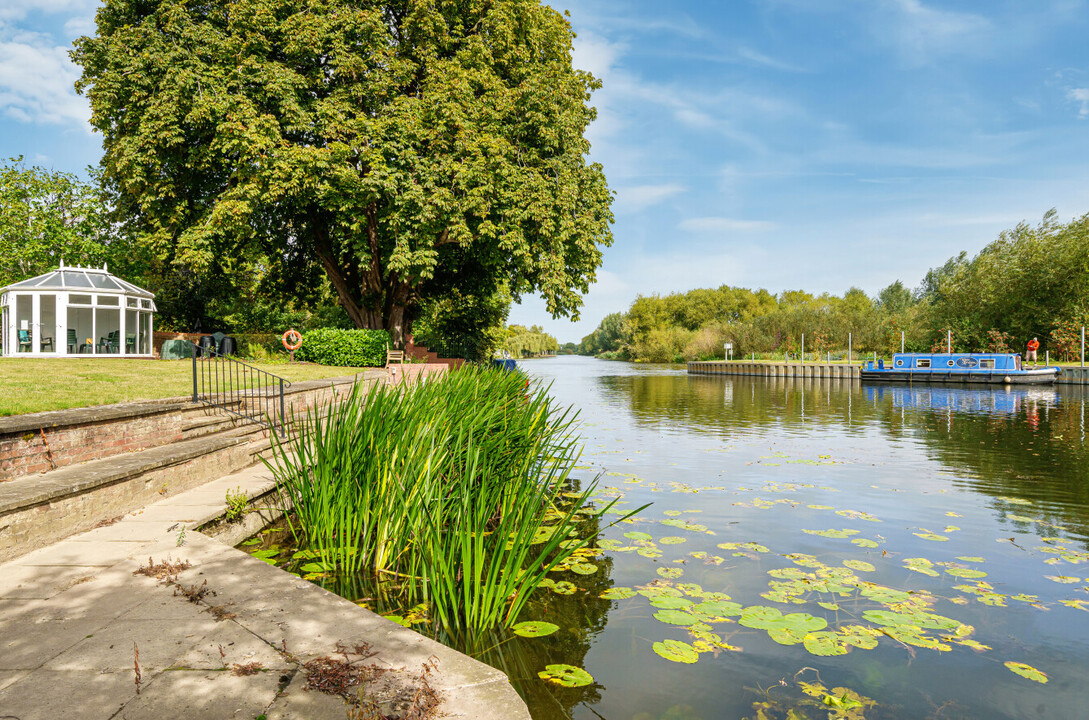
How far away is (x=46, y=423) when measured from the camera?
5.09 metres

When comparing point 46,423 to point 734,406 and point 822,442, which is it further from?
point 734,406

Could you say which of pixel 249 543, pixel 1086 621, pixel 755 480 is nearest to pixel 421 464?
pixel 249 543

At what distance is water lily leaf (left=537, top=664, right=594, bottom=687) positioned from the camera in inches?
130

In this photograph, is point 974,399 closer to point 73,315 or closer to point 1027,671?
point 1027,671

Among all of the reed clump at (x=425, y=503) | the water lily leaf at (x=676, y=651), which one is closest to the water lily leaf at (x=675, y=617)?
the water lily leaf at (x=676, y=651)

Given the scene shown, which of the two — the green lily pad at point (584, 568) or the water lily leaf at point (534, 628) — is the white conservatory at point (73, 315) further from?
the water lily leaf at point (534, 628)

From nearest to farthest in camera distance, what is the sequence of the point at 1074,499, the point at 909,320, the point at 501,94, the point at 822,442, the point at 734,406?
the point at 1074,499 → the point at 822,442 → the point at 501,94 → the point at 734,406 → the point at 909,320

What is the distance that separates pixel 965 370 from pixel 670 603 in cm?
3887

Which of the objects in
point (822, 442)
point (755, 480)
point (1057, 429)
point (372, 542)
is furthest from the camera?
point (1057, 429)

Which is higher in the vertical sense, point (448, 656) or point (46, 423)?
point (46, 423)

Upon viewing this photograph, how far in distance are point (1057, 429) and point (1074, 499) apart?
970cm

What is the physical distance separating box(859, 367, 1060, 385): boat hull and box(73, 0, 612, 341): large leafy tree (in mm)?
25658

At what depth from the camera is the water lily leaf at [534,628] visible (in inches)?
145

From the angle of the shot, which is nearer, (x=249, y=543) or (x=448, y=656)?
(x=448, y=656)
